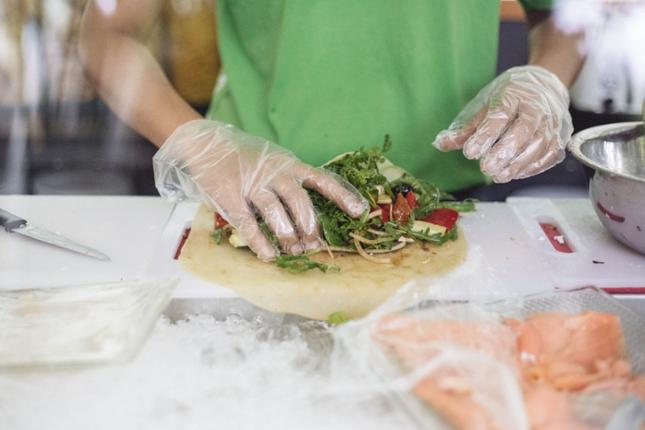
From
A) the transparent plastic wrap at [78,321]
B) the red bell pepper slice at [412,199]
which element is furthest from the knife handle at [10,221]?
the red bell pepper slice at [412,199]

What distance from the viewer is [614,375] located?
1.01 m

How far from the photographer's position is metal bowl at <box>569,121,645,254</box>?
1.42 metres

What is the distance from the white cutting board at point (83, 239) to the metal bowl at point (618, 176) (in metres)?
1.05

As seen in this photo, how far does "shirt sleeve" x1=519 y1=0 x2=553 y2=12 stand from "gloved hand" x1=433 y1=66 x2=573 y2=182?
1.68 feet

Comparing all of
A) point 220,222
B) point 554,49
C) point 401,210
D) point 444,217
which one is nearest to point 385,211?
point 401,210

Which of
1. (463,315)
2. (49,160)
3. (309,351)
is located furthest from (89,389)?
(49,160)

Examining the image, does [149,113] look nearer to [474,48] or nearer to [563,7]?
[474,48]

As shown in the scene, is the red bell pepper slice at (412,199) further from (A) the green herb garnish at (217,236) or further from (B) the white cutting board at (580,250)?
(A) the green herb garnish at (217,236)

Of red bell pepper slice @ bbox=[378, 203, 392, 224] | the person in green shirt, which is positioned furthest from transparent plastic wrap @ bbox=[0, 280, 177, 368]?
red bell pepper slice @ bbox=[378, 203, 392, 224]

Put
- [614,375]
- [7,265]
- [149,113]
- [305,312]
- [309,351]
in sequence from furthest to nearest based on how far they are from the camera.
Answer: [149,113]
[7,265]
[305,312]
[309,351]
[614,375]

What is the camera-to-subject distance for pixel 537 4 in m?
2.19

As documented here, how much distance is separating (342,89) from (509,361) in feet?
3.59

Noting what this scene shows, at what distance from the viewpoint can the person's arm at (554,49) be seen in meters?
2.05

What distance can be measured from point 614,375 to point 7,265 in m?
1.28
